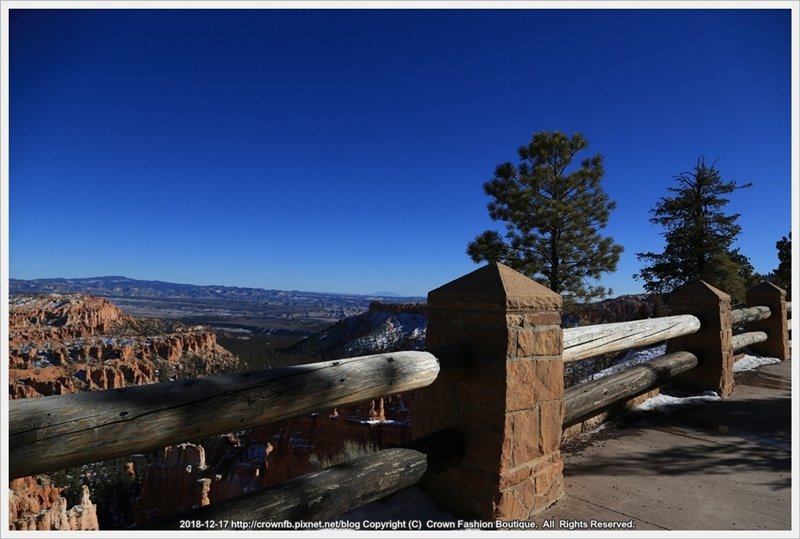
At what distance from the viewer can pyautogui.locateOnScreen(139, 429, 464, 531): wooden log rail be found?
6.42 feet

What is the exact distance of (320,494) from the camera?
2.16 metres

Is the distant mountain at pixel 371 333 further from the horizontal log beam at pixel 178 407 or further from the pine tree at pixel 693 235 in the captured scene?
the horizontal log beam at pixel 178 407

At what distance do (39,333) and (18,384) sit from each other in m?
51.1

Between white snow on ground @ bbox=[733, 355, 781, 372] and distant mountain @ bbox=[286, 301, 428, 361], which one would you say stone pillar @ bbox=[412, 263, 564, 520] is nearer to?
white snow on ground @ bbox=[733, 355, 781, 372]

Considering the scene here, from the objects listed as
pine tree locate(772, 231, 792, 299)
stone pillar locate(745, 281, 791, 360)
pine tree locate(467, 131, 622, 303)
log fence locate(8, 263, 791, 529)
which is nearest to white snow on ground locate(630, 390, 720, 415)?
log fence locate(8, 263, 791, 529)

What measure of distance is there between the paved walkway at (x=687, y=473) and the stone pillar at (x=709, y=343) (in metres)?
0.58

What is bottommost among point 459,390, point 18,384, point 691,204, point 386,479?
point 18,384

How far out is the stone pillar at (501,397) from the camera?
2619 millimetres

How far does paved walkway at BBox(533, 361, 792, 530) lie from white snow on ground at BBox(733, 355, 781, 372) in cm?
249

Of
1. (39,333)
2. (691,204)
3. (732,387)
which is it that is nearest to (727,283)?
(691,204)

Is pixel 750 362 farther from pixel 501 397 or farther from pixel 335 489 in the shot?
pixel 335 489

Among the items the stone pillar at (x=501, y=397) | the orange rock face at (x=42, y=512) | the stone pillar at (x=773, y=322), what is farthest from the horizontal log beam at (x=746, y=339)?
the orange rock face at (x=42, y=512)

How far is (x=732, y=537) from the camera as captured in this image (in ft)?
8.22

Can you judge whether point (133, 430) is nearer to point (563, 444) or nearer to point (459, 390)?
point (459, 390)
